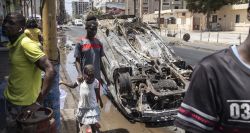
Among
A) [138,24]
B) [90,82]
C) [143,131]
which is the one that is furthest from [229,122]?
[138,24]

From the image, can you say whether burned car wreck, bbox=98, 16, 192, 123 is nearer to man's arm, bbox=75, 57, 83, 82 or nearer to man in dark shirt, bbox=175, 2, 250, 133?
man's arm, bbox=75, 57, 83, 82

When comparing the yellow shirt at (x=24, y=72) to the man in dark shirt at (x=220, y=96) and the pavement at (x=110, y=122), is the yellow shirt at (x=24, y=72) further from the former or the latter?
the pavement at (x=110, y=122)

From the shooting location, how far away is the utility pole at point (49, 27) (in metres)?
4.93

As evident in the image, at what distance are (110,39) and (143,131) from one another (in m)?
3.48

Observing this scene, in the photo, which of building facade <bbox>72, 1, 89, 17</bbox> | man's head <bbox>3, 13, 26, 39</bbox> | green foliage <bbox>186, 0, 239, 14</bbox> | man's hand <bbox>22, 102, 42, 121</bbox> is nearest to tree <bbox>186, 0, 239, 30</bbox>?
green foliage <bbox>186, 0, 239, 14</bbox>

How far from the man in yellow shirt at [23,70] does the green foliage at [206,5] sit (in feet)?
160

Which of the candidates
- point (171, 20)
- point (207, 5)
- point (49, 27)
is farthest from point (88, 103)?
point (171, 20)

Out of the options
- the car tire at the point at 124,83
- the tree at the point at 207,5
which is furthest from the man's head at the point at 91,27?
the tree at the point at 207,5

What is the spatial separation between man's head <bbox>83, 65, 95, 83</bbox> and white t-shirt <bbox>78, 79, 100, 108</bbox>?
0.22ft

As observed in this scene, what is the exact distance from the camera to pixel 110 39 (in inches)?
400

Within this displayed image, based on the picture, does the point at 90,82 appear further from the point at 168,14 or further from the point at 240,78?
the point at 168,14

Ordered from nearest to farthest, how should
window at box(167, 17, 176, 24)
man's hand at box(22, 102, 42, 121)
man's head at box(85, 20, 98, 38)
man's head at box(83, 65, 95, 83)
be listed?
man's hand at box(22, 102, 42, 121), man's head at box(83, 65, 95, 83), man's head at box(85, 20, 98, 38), window at box(167, 17, 176, 24)

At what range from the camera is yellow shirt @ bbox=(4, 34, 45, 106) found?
3605mm

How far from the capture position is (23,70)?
12.2 ft
